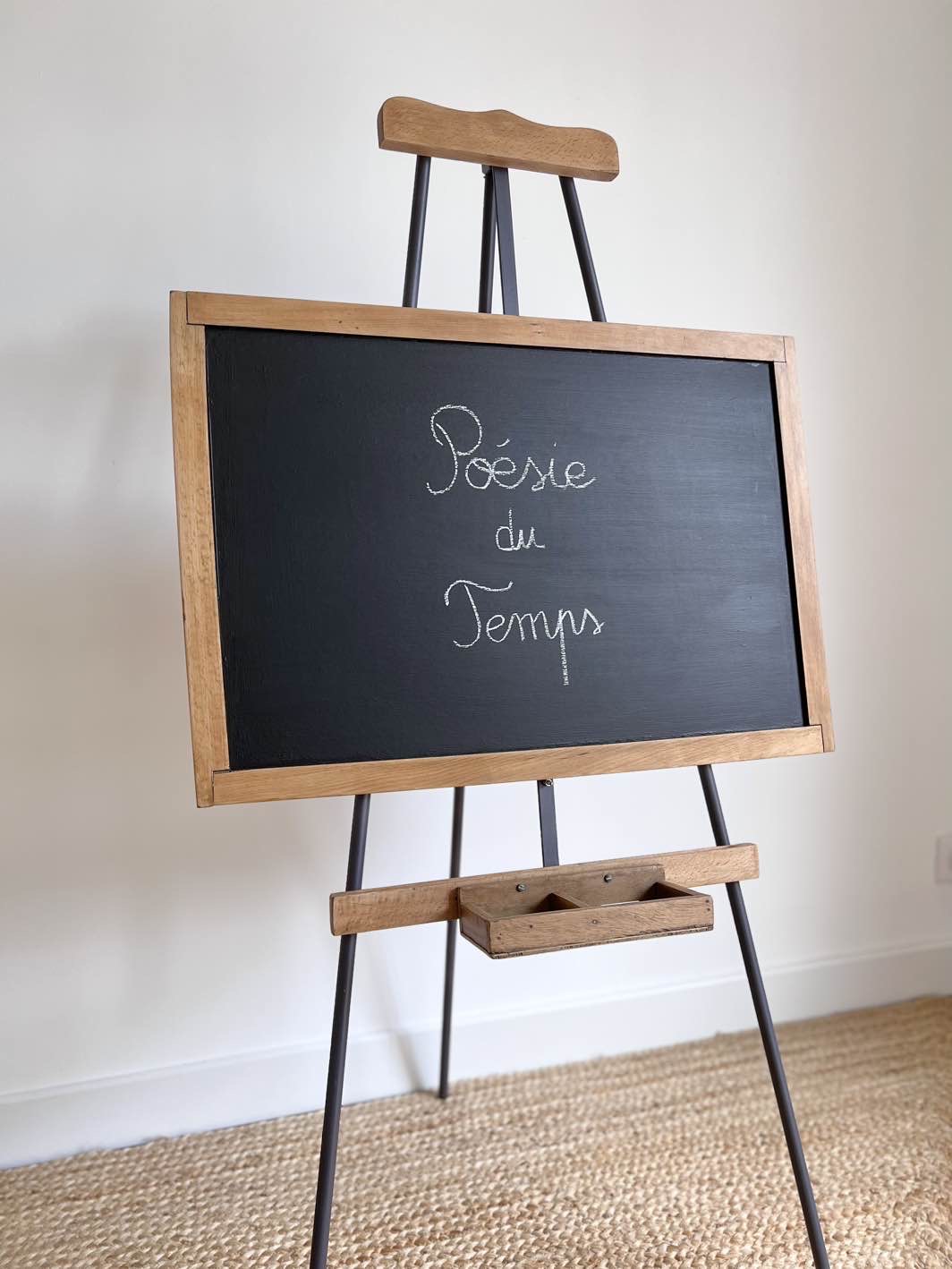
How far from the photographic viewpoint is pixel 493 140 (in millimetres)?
1198

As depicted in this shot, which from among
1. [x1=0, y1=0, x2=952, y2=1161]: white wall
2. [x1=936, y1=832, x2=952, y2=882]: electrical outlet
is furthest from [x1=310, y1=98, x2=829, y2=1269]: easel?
[x1=936, y1=832, x2=952, y2=882]: electrical outlet

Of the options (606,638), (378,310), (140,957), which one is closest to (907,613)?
(606,638)

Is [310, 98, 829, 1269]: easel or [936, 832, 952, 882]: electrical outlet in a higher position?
[310, 98, 829, 1269]: easel

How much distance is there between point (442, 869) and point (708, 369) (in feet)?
2.89

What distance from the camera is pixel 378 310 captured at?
1086 millimetres

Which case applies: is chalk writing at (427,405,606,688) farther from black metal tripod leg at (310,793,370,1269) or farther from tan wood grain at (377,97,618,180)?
tan wood grain at (377,97,618,180)

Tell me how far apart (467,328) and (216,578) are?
0.40m

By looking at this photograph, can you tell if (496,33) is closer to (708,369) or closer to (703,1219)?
(708,369)

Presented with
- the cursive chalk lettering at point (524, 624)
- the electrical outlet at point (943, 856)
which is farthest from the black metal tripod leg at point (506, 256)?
the electrical outlet at point (943, 856)

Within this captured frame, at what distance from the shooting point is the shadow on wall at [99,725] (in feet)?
4.61

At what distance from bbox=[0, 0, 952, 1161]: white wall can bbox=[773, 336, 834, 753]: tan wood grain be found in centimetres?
53

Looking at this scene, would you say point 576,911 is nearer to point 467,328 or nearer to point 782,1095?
point 782,1095

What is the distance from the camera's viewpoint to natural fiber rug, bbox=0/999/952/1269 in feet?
3.95

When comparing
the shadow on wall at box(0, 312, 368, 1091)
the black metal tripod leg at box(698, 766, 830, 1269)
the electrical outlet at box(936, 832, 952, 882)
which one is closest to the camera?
the black metal tripod leg at box(698, 766, 830, 1269)
